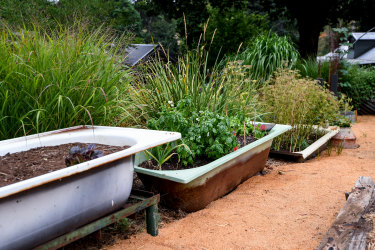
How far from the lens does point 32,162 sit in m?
1.72

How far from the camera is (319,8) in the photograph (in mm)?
9156

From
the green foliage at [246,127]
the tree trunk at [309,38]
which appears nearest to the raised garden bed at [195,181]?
the green foliage at [246,127]

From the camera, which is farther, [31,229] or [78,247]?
[78,247]

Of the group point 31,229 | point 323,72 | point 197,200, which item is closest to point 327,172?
point 197,200

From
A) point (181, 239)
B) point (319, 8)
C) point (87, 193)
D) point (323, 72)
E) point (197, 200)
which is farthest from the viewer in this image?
point (319, 8)

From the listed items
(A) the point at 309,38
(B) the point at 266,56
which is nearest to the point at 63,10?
(B) the point at 266,56

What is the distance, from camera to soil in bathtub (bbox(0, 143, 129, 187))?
155cm

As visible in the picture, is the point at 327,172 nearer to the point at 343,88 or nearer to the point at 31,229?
the point at 31,229

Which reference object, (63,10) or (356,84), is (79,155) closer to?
(63,10)

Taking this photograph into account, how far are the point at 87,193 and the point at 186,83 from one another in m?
1.79

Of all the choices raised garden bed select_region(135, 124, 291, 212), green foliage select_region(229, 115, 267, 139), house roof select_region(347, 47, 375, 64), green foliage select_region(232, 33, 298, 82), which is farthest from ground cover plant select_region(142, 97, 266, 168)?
house roof select_region(347, 47, 375, 64)

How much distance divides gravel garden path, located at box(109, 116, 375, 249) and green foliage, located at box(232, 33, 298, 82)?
3.37m

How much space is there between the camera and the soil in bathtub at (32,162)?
1.55 metres

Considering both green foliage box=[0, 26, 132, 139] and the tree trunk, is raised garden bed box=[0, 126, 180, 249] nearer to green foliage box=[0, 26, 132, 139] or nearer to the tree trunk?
green foliage box=[0, 26, 132, 139]
